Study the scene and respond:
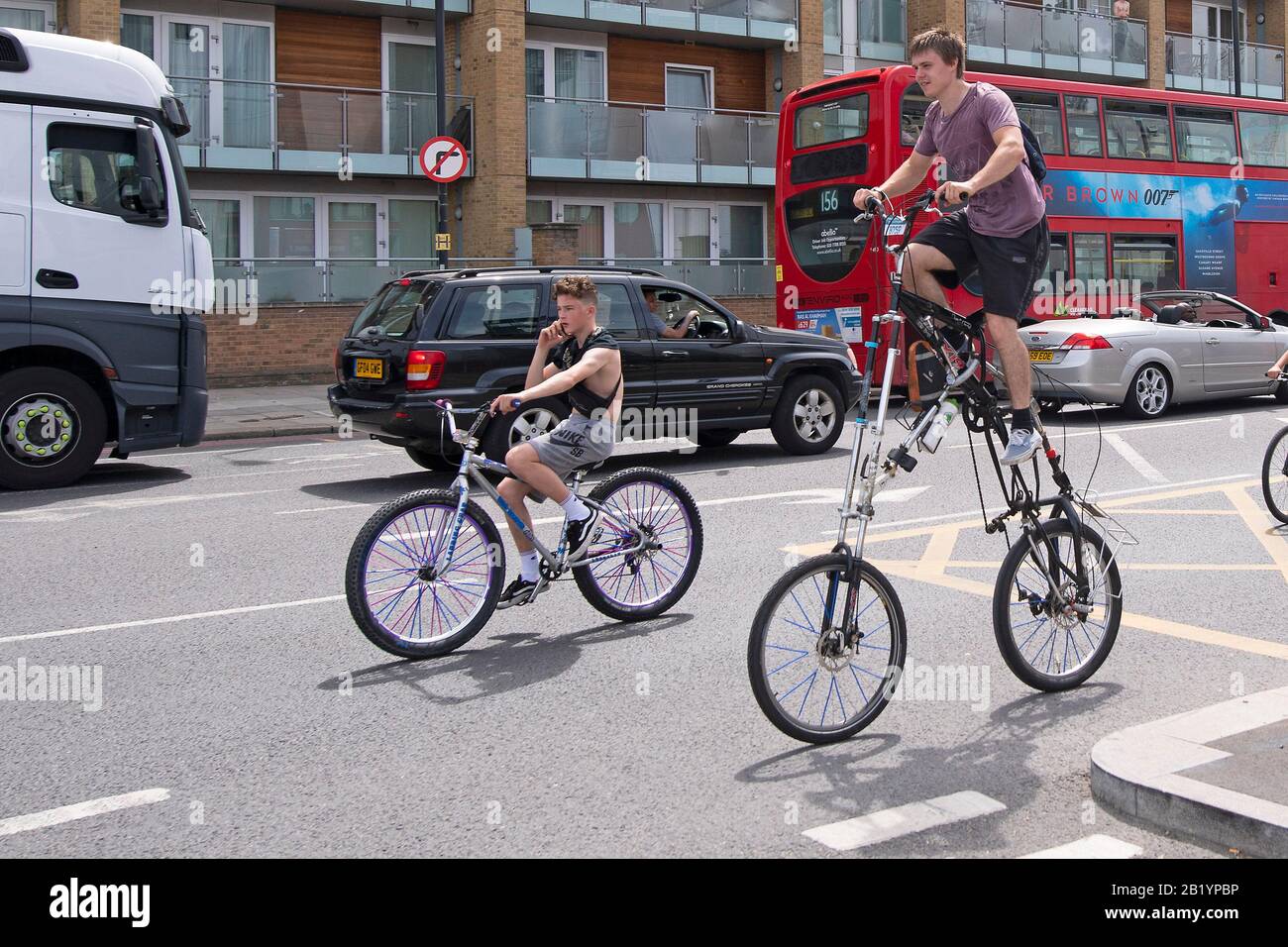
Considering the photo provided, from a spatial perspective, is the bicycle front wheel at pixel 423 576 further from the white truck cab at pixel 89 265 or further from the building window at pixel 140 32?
the building window at pixel 140 32

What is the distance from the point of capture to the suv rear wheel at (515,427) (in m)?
11.4

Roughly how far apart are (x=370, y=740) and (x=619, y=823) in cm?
124

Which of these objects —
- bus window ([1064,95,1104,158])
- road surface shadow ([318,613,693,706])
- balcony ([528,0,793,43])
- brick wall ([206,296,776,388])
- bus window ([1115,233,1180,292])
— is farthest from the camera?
balcony ([528,0,793,43])

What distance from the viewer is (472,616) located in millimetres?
6473

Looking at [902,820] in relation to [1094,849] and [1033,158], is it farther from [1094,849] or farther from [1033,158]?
[1033,158]

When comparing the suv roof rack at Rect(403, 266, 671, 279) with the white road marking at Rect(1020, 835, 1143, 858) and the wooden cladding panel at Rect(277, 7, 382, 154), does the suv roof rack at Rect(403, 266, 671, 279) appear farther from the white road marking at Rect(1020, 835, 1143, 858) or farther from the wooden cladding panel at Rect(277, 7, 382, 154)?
the wooden cladding panel at Rect(277, 7, 382, 154)

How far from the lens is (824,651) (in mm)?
4891

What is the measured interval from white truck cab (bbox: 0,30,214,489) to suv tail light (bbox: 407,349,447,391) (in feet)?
8.36

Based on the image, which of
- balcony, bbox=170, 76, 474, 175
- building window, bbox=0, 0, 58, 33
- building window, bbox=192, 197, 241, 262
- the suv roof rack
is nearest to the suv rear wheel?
the suv roof rack

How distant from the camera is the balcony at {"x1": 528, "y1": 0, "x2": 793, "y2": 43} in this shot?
92.9ft

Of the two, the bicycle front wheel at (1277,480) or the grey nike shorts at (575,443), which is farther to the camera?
the bicycle front wheel at (1277,480)

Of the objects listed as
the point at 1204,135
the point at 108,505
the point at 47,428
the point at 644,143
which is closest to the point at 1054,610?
the point at 108,505

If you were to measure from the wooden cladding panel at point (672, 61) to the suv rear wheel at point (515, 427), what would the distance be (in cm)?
1997

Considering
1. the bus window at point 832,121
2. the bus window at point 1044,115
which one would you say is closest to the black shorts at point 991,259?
the bus window at point 832,121
